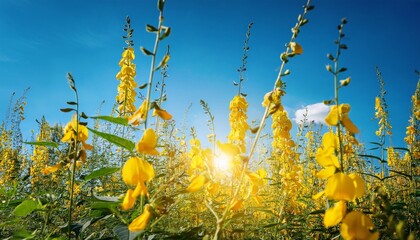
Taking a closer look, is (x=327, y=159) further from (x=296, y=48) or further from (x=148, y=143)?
(x=148, y=143)

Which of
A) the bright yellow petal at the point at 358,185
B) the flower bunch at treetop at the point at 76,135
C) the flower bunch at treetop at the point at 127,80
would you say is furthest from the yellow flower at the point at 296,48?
the flower bunch at treetop at the point at 127,80

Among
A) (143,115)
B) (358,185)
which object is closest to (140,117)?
(143,115)

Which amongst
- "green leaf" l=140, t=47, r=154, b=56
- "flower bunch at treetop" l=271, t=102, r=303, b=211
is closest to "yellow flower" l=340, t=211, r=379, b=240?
"green leaf" l=140, t=47, r=154, b=56

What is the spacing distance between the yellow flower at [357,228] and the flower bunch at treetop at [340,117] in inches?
12.2

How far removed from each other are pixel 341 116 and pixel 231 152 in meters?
0.46

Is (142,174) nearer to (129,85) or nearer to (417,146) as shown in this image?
(129,85)

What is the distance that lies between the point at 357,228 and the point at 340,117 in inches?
15.4

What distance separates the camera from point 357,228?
103cm

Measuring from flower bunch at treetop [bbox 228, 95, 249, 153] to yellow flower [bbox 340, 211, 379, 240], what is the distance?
7.67 feet

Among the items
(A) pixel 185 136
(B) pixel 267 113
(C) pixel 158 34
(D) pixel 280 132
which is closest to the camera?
(B) pixel 267 113

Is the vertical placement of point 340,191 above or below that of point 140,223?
above

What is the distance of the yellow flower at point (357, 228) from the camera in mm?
1013

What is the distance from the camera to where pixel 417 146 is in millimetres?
4438

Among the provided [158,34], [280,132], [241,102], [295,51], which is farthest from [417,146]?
[158,34]
